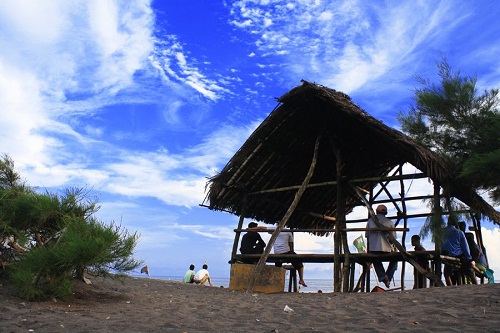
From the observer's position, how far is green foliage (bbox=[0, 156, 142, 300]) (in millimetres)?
6141

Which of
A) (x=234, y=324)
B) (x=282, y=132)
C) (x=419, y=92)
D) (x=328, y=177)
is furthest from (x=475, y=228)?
(x=234, y=324)

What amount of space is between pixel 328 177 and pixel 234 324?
7.55 metres

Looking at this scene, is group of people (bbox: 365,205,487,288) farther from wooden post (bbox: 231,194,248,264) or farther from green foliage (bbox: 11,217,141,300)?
green foliage (bbox: 11,217,141,300)

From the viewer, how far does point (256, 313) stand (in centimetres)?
557

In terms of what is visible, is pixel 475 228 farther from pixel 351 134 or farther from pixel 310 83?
pixel 310 83

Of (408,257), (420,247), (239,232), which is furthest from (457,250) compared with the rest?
(239,232)

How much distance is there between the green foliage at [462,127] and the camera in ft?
22.0

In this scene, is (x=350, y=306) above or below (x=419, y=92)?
below

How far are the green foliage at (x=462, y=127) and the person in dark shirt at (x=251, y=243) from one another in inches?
156

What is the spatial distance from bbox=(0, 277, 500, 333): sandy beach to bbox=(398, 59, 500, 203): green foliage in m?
1.68

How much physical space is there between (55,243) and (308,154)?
631 centimetres

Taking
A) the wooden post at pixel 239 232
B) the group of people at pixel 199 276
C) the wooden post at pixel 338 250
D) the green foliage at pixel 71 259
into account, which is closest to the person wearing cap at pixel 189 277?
the group of people at pixel 199 276

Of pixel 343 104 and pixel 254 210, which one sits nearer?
pixel 343 104

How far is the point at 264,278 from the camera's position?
895 cm
